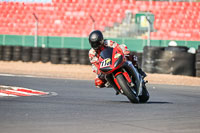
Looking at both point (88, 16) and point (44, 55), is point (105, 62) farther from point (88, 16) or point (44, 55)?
point (88, 16)

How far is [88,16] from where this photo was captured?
94.3 ft

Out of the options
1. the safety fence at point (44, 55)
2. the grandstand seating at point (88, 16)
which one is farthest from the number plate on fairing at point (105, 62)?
the grandstand seating at point (88, 16)

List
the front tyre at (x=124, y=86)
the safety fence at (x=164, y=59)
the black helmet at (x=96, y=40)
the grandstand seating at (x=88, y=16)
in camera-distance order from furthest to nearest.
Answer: the grandstand seating at (x=88, y=16) < the safety fence at (x=164, y=59) < the black helmet at (x=96, y=40) < the front tyre at (x=124, y=86)

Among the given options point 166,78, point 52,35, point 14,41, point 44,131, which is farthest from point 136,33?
point 44,131

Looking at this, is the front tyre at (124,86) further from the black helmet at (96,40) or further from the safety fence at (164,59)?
the safety fence at (164,59)

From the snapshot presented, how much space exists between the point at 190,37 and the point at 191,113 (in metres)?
18.6

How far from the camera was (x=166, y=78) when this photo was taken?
711 inches

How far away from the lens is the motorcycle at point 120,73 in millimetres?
8680

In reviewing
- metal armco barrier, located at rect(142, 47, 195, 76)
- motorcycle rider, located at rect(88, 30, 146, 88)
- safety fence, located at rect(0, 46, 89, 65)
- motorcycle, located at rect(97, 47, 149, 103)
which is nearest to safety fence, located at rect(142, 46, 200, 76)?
metal armco barrier, located at rect(142, 47, 195, 76)

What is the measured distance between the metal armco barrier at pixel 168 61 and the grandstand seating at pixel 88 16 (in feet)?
22.0

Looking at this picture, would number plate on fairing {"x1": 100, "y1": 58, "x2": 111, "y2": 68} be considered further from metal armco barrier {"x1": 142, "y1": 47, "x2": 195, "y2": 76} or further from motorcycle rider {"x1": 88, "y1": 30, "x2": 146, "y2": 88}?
metal armco barrier {"x1": 142, "y1": 47, "x2": 195, "y2": 76}

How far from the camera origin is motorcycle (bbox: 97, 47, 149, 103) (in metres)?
8.68

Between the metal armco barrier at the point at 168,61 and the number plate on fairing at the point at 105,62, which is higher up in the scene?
the number plate on fairing at the point at 105,62

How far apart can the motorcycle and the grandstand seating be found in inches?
677
